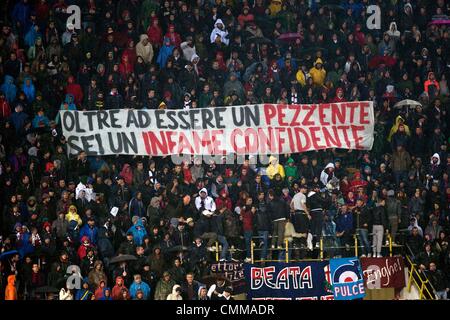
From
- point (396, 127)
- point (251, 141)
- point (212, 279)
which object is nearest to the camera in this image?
point (212, 279)

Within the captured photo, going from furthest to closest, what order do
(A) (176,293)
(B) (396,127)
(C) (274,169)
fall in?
(B) (396,127)
(C) (274,169)
(A) (176,293)

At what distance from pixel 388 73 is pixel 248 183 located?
4.41 meters

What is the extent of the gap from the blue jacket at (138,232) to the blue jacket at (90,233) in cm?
63

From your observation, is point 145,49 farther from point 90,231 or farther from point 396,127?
point 396,127

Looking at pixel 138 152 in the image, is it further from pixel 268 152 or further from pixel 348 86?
pixel 348 86

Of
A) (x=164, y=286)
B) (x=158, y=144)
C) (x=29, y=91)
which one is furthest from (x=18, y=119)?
(x=164, y=286)

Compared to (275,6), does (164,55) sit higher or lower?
lower

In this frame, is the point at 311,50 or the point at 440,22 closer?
the point at 311,50

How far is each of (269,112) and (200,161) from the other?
1715mm

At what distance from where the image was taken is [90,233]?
25172 millimetres

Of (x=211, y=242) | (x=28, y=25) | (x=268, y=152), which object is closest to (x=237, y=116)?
(x=268, y=152)

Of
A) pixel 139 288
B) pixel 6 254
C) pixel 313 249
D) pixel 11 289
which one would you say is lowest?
pixel 139 288

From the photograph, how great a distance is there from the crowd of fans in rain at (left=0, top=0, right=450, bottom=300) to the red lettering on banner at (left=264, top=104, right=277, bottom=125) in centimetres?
43

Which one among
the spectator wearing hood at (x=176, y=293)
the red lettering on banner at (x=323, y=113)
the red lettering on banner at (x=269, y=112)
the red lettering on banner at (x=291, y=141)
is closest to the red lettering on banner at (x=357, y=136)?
the red lettering on banner at (x=323, y=113)
